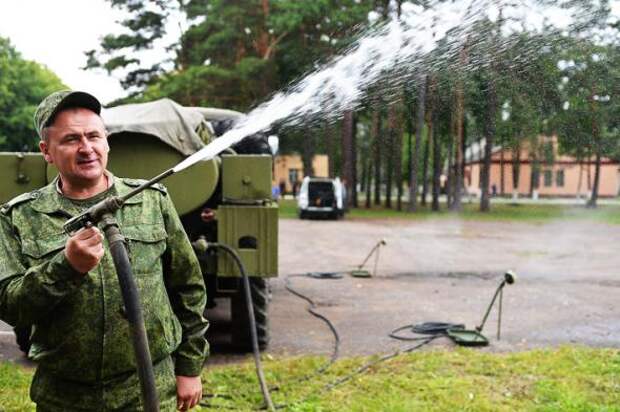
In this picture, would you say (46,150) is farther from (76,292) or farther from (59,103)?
(76,292)

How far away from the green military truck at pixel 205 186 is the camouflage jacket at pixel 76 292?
3025mm

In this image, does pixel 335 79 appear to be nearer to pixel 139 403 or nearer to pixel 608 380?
pixel 139 403

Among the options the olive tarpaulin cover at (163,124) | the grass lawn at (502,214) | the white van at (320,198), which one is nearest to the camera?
the olive tarpaulin cover at (163,124)

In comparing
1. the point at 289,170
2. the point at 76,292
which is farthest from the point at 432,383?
the point at 289,170

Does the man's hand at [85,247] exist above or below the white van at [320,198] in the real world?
above

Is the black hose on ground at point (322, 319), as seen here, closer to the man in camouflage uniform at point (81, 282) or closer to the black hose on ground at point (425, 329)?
the black hose on ground at point (425, 329)

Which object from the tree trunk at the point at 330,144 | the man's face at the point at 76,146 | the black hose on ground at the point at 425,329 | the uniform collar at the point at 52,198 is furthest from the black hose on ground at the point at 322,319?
the man's face at the point at 76,146

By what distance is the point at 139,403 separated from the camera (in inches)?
85.7

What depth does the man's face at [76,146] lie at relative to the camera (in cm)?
209

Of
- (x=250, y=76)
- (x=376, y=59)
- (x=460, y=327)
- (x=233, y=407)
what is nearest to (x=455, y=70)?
(x=376, y=59)

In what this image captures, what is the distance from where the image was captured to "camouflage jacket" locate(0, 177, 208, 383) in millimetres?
1990

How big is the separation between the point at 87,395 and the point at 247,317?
3755 mm

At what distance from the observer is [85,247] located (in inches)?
71.1

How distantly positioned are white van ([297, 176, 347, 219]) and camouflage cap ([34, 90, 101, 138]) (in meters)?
23.6
